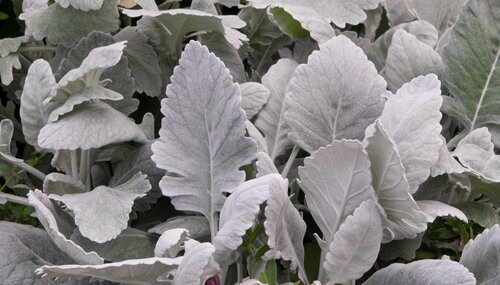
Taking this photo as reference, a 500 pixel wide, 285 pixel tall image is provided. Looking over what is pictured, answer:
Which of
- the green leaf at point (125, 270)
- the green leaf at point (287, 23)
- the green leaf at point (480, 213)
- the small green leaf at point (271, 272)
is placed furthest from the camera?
the green leaf at point (287, 23)

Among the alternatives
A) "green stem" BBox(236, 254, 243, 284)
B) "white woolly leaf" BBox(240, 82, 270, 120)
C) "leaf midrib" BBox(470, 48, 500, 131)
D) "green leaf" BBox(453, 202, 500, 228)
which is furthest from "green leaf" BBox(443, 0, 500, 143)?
"green stem" BBox(236, 254, 243, 284)

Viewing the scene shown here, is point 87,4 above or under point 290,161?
above

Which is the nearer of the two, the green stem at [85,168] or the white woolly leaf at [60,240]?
the white woolly leaf at [60,240]

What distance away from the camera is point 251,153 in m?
0.74

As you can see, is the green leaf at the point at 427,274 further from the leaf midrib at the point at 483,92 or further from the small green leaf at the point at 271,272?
the leaf midrib at the point at 483,92

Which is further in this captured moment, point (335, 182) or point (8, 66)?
point (8, 66)

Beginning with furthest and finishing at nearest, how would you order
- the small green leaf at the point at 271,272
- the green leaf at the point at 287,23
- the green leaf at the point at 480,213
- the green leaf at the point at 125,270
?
the green leaf at the point at 287,23 → the green leaf at the point at 480,213 → the small green leaf at the point at 271,272 → the green leaf at the point at 125,270

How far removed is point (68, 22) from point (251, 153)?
310mm

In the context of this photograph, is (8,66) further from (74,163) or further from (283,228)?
(283,228)

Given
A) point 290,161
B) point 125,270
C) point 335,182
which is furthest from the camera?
point 290,161

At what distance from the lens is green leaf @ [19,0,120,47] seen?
2.90 ft

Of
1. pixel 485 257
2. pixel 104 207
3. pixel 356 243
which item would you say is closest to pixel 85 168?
pixel 104 207

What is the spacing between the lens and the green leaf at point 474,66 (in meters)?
0.87

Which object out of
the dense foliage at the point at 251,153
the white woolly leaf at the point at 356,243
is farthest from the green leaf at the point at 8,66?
the white woolly leaf at the point at 356,243
